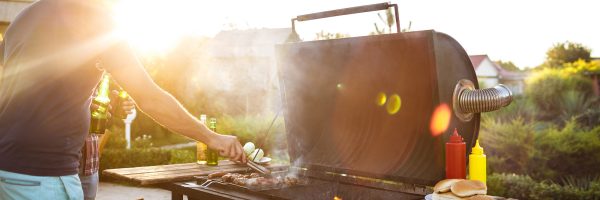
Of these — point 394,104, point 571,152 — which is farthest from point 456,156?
point 571,152

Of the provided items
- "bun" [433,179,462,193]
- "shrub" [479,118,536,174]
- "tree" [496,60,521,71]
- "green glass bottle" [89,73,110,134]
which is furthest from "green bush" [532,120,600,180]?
"tree" [496,60,521,71]

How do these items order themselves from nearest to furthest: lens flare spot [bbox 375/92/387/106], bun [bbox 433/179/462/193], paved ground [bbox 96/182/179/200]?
bun [bbox 433/179/462/193] → lens flare spot [bbox 375/92/387/106] → paved ground [bbox 96/182/179/200]

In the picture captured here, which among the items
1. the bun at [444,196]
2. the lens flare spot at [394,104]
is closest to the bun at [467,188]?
the bun at [444,196]

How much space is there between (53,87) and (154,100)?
0.37 metres

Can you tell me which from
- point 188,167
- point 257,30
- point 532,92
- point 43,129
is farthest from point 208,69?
point 43,129

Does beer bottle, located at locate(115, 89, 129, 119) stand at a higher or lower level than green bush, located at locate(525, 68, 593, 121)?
lower

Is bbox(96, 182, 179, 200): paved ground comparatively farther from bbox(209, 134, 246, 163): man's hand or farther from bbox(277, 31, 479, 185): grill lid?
bbox(209, 134, 246, 163): man's hand

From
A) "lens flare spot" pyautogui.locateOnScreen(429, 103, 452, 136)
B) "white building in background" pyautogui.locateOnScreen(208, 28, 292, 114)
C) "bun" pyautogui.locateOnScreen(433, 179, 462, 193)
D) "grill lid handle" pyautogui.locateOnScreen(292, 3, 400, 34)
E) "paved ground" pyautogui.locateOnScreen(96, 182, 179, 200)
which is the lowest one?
"paved ground" pyautogui.locateOnScreen(96, 182, 179, 200)

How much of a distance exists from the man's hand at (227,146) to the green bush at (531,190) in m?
7.20

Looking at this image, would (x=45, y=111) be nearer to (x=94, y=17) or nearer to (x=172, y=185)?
(x=94, y=17)

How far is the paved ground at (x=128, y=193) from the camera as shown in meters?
8.77

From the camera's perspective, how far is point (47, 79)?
2.16 metres

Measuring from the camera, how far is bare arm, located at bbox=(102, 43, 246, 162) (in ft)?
7.18

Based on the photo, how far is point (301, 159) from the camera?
365 cm
